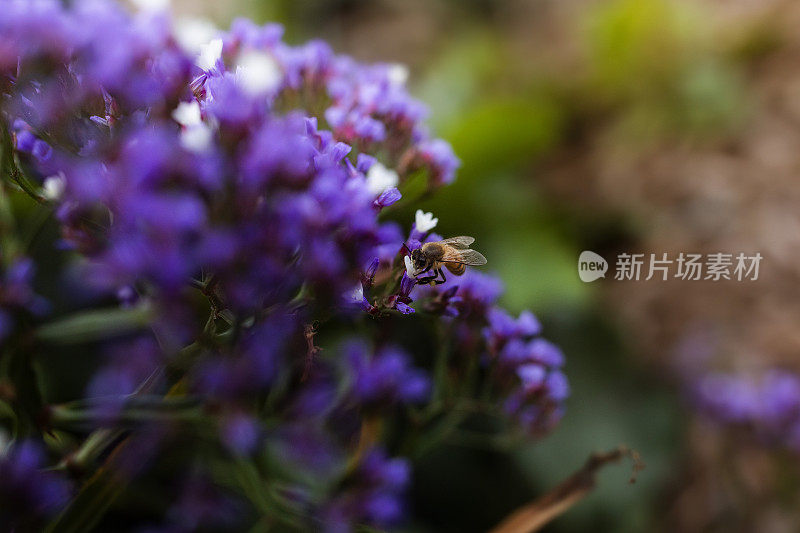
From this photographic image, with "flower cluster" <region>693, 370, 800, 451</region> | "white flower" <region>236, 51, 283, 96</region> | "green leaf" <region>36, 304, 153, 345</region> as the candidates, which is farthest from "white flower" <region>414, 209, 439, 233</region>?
"flower cluster" <region>693, 370, 800, 451</region>

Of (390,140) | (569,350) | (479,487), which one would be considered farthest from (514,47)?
(390,140)

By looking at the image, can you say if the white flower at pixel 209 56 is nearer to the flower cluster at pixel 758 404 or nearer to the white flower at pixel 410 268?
the white flower at pixel 410 268

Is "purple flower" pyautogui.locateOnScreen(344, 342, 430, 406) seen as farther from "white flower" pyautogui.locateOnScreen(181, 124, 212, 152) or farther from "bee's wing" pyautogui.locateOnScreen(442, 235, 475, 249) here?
"white flower" pyautogui.locateOnScreen(181, 124, 212, 152)

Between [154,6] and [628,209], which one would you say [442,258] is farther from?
[628,209]

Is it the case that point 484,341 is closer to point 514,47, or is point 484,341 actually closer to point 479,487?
point 479,487

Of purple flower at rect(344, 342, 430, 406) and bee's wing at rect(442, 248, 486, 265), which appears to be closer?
bee's wing at rect(442, 248, 486, 265)

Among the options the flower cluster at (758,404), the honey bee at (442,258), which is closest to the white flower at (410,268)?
the honey bee at (442,258)
